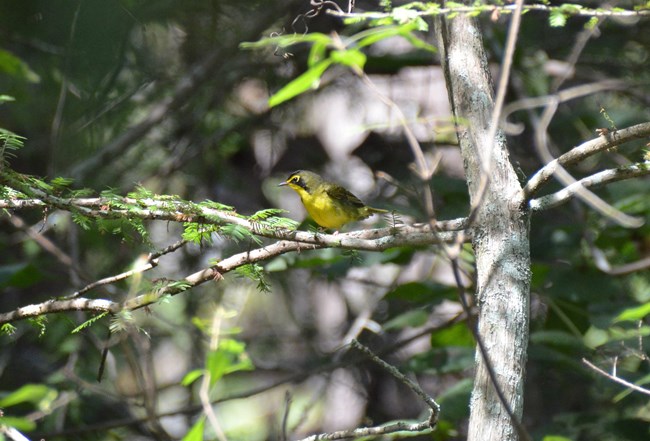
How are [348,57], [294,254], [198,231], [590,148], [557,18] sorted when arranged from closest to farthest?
[348,57], [557,18], [590,148], [198,231], [294,254]

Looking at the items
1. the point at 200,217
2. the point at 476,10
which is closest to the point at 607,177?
the point at 476,10

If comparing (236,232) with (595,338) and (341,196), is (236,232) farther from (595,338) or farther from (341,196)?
(595,338)

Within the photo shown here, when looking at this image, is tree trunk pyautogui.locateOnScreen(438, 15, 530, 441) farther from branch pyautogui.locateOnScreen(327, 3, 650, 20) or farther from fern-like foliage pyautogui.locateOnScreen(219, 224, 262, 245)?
fern-like foliage pyautogui.locateOnScreen(219, 224, 262, 245)

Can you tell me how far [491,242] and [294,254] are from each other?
2.09 meters

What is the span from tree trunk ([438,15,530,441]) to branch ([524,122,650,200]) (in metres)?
0.06

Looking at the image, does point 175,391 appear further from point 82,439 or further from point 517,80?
point 517,80

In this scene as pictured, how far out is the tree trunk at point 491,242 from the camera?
2.05m

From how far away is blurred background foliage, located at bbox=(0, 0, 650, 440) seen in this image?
4.14 meters

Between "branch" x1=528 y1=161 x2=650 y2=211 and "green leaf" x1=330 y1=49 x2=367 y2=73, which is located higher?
"green leaf" x1=330 y1=49 x2=367 y2=73

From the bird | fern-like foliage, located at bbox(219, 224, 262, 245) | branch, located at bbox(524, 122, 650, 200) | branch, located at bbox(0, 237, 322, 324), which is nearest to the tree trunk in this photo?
branch, located at bbox(524, 122, 650, 200)

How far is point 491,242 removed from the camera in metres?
2.16

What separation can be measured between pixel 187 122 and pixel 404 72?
1.86 meters

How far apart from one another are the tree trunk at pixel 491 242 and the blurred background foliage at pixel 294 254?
1.59 m

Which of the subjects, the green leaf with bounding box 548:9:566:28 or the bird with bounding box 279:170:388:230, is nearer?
the green leaf with bounding box 548:9:566:28
